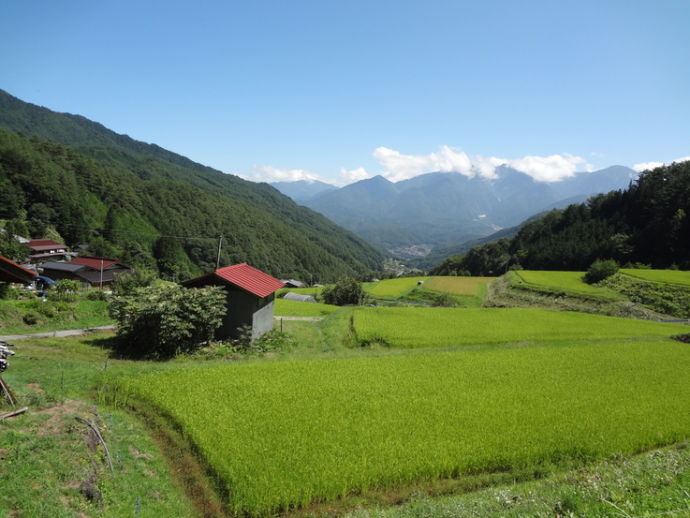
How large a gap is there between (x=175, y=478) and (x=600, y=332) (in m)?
29.1

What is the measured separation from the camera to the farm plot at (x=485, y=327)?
24000 millimetres

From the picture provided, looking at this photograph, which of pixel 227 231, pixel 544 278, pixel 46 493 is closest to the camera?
pixel 46 493

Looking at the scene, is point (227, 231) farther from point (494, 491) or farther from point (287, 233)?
point (494, 491)

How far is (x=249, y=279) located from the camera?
21859 mm

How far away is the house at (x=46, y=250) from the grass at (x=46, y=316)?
55.2 metres

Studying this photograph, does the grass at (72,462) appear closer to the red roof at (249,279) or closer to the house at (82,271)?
the red roof at (249,279)

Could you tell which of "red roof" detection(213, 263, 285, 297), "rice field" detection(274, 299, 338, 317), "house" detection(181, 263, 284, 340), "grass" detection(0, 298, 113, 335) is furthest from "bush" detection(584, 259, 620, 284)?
"grass" detection(0, 298, 113, 335)

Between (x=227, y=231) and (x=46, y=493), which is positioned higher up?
(x=227, y=231)

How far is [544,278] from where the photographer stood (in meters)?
53.4

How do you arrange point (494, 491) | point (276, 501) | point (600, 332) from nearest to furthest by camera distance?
point (276, 501) → point (494, 491) → point (600, 332)

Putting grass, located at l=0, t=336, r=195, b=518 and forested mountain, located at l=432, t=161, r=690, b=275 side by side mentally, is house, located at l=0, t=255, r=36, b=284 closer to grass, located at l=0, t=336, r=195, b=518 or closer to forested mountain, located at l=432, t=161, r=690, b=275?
grass, located at l=0, t=336, r=195, b=518

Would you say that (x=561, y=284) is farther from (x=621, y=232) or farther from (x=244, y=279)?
(x=244, y=279)

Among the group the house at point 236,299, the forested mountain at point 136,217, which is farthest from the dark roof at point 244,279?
the forested mountain at point 136,217

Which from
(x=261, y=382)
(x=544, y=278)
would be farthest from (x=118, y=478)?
(x=544, y=278)
